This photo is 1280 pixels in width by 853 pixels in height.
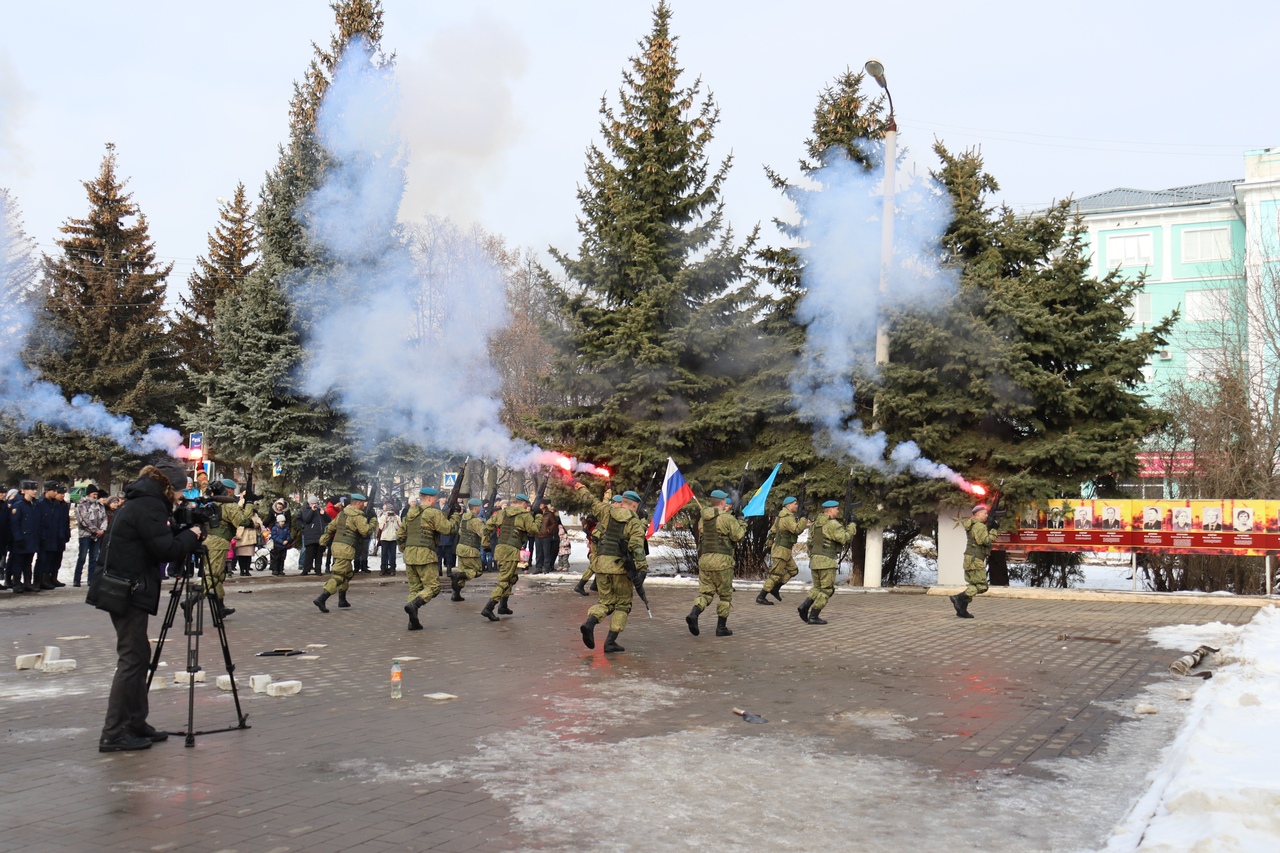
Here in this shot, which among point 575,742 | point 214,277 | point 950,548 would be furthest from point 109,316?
point 575,742

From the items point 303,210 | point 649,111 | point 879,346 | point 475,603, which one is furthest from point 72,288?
point 879,346

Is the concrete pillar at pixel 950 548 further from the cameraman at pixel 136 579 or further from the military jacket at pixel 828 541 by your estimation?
the cameraman at pixel 136 579

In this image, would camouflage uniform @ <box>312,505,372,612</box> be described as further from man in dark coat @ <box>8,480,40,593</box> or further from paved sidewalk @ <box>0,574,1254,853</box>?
man in dark coat @ <box>8,480,40,593</box>

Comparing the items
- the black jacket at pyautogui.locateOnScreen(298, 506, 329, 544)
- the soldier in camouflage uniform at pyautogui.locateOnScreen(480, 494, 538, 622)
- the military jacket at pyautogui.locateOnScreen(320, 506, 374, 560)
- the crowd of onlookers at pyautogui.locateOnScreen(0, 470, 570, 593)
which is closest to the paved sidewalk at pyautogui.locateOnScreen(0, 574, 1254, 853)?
the soldier in camouflage uniform at pyautogui.locateOnScreen(480, 494, 538, 622)

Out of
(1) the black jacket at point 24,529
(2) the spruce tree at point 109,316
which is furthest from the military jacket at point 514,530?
(2) the spruce tree at point 109,316

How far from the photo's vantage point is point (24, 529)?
749 inches

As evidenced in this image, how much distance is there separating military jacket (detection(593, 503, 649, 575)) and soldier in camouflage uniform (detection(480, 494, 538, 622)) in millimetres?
4198

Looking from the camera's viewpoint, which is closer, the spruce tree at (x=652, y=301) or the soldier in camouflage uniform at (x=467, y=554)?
the soldier in camouflage uniform at (x=467, y=554)

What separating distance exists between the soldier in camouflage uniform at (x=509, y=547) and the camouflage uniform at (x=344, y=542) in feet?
6.91

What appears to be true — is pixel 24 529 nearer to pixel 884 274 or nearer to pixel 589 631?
pixel 589 631

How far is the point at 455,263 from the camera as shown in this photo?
38.3m

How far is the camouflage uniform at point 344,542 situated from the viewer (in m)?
15.9

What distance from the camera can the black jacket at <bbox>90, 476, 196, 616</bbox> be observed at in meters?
7.16

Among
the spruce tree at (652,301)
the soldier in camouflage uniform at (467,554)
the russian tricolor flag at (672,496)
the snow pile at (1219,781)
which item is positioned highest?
the spruce tree at (652,301)
